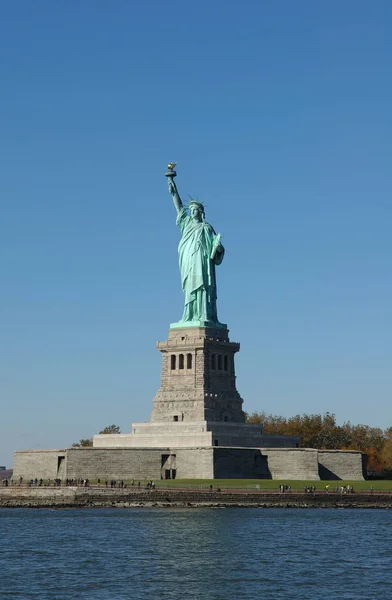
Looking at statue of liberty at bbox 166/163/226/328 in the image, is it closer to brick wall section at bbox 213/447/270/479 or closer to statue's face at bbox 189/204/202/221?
statue's face at bbox 189/204/202/221

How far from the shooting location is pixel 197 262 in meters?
102

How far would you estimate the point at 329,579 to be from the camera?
4984cm

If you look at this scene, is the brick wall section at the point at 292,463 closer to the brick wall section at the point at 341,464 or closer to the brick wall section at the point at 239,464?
the brick wall section at the point at 239,464

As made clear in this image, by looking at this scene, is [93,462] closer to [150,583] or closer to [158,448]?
[158,448]

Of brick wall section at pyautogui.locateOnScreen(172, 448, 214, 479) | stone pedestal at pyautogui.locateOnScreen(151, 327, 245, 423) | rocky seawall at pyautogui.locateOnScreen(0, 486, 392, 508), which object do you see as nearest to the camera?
rocky seawall at pyautogui.locateOnScreen(0, 486, 392, 508)

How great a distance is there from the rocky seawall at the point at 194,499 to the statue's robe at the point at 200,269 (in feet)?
70.4

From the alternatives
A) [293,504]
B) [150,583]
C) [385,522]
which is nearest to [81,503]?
[293,504]

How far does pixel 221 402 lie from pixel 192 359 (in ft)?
14.0

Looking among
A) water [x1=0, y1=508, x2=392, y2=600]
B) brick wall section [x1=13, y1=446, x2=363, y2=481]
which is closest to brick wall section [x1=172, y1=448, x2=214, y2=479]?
brick wall section [x1=13, y1=446, x2=363, y2=481]

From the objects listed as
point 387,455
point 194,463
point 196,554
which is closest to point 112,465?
point 194,463

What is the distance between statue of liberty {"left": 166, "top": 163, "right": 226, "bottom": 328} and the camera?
336 feet

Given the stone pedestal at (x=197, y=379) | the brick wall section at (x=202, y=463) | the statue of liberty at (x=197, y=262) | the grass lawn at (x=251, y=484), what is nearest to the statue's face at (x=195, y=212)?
the statue of liberty at (x=197, y=262)

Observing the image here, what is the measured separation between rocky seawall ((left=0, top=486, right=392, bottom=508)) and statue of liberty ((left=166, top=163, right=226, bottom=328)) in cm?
2033

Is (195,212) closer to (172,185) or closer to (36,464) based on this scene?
(172,185)
